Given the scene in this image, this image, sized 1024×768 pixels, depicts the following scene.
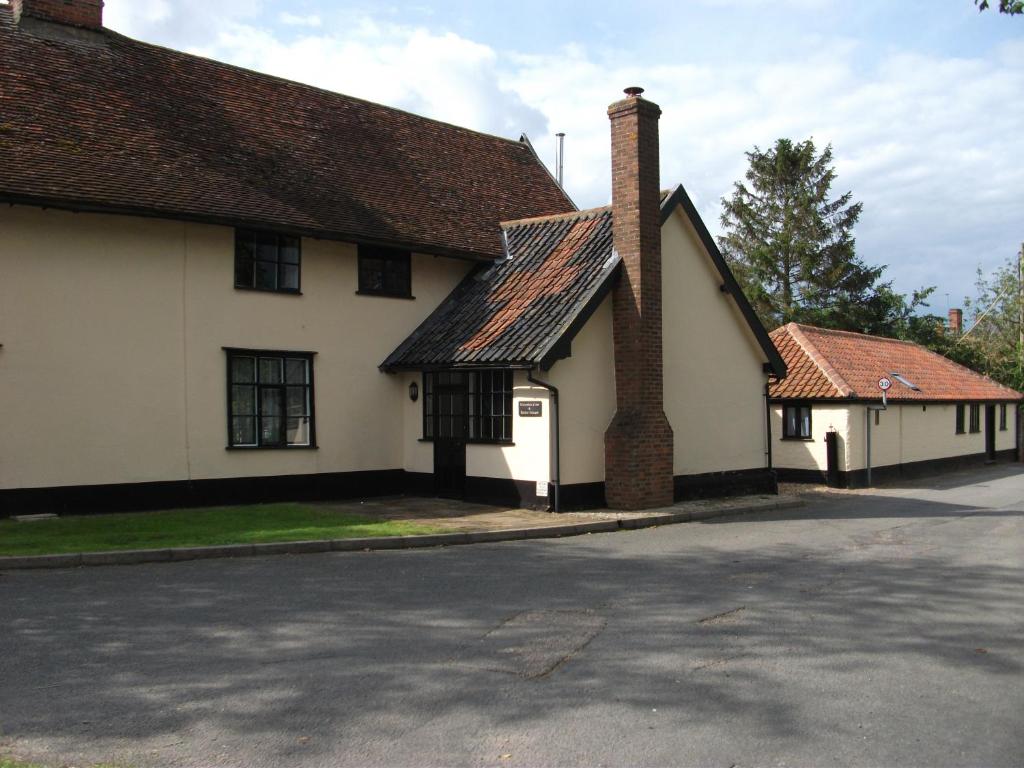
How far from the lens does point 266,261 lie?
1695 centimetres

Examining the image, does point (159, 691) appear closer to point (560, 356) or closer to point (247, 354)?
point (560, 356)

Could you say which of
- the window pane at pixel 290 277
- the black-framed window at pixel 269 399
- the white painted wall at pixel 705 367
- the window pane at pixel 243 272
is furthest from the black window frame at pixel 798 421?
the window pane at pixel 243 272

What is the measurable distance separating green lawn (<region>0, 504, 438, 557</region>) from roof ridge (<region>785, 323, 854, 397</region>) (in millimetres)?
14581

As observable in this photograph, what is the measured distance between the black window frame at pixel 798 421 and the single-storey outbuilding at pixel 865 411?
28 millimetres

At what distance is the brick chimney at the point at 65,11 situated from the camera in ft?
56.3

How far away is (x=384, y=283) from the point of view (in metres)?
18.7

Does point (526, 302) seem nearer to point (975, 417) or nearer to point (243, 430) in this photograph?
point (243, 430)

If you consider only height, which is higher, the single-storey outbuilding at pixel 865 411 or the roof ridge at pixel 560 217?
the roof ridge at pixel 560 217

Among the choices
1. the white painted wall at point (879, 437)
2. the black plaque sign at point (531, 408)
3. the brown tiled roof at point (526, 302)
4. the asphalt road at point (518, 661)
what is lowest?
the asphalt road at point (518, 661)

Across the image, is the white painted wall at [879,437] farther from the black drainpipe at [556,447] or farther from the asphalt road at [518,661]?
the asphalt road at [518,661]

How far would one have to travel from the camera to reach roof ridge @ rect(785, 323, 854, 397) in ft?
78.3

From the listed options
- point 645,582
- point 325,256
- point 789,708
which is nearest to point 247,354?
point 325,256

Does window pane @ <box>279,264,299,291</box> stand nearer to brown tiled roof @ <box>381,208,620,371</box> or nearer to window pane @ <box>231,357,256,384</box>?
window pane @ <box>231,357,256,384</box>

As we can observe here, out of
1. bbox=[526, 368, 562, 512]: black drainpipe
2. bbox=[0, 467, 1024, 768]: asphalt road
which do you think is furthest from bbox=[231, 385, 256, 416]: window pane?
bbox=[0, 467, 1024, 768]: asphalt road
